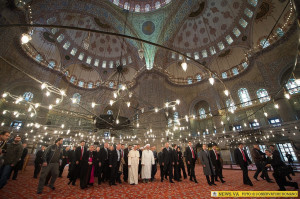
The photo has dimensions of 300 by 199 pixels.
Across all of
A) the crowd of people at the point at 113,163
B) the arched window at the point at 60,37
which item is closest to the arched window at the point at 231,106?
the crowd of people at the point at 113,163

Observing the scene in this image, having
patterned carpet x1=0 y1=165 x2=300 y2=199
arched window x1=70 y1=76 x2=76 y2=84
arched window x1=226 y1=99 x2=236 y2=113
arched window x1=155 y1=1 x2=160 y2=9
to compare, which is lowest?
patterned carpet x1=0 y1=165 x2=300 y2=199

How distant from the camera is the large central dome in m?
18.3

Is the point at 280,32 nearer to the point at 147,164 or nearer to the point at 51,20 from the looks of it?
the point at 147,164

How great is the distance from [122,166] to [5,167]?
13.2 feet

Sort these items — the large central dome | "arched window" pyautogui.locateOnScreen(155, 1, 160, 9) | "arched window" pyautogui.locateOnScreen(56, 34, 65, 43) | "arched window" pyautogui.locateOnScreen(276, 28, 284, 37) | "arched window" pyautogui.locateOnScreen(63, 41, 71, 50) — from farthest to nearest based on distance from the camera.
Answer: "arched window" pyautogui.locateOnScreen(63, 41, 71, 50)
"arched window" pyautogui.locateOnScreen(56, 34, 65, 43)
"arched window" pyautogui.locateOnScreen(155, 1, 160, 9)
the large central dome
"arched window" pyautogui.locateOnScreen(276, 28, 284, 37)

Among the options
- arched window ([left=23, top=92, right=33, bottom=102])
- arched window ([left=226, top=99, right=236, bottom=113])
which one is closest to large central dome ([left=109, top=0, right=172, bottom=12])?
arched window ([left=226, top=99, right=236, bottom=113])

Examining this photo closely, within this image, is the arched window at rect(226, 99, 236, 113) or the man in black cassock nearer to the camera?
the man in black cassock

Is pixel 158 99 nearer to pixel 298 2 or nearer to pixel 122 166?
pixel 122 166

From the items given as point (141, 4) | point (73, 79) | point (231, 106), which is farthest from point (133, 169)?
point (141, 4)

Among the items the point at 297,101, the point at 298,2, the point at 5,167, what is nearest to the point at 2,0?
the point at 5,167

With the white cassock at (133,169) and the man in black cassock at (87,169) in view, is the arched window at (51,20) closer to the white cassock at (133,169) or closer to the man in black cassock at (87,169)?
the man in black cassock at (87,169)

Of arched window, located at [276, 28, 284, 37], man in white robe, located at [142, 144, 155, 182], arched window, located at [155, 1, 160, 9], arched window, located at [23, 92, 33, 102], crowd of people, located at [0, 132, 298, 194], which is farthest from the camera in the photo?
arched window, located at [155, 1, 160, 9]

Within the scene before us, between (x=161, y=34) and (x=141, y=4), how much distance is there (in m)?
5.95

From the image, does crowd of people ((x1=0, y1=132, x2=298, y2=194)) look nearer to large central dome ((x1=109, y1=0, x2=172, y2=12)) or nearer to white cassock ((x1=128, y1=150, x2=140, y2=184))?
white cassock ((x1=128, y1=150, x2=140, y2=184))
